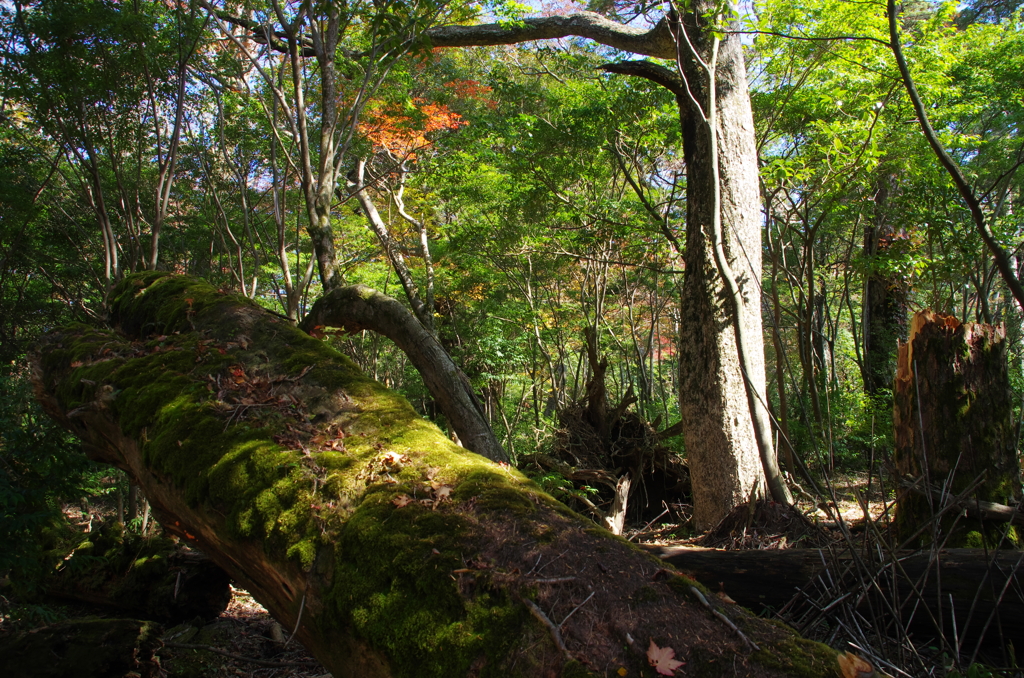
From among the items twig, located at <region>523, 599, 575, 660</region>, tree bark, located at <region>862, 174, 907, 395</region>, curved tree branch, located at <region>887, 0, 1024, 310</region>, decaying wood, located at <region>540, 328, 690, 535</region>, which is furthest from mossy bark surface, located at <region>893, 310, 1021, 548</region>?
tree bark, located at <region>862, 174, 907, 395</region>

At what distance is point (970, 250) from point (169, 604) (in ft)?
30.8

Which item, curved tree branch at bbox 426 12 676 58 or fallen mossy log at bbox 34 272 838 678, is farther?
curved tree branch at bbox 426 12 676 58

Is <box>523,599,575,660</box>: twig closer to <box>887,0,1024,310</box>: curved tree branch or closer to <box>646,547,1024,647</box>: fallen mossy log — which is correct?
<box>646,547,1024,647</box>: fallen mossy log

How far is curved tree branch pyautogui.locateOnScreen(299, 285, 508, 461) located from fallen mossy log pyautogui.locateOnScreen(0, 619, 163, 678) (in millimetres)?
2250

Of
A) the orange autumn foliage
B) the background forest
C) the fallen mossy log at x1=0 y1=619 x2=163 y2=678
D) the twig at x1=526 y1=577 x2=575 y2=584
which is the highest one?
the orange autumn foliage

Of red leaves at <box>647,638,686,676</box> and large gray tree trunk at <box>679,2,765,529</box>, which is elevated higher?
large gray tree trunk at <box>679,2,765,529</box>

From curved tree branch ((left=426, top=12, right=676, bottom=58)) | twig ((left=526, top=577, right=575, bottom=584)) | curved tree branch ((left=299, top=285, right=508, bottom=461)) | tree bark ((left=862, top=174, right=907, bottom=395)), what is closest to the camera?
twig ((left=526, top=577, right=575, bottom=584))

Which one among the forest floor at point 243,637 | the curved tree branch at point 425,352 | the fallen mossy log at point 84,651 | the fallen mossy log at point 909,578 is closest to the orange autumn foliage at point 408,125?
the curved tree branch at point 425,352

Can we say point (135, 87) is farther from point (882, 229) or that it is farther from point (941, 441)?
point (882, 229)

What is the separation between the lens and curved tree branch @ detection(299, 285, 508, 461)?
4309mm

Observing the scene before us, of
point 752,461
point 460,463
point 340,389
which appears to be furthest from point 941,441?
point 340,389

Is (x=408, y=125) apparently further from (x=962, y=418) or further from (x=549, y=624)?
(x=549, y=624)

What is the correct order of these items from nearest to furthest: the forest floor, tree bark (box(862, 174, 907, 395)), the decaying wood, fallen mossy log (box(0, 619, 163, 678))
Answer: fallen mossy log (box(0, 619, 163, 678))
the forest floor
the decaying wood
tree bark (box(862, 174, 907, 395))

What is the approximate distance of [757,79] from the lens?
8.89 m
